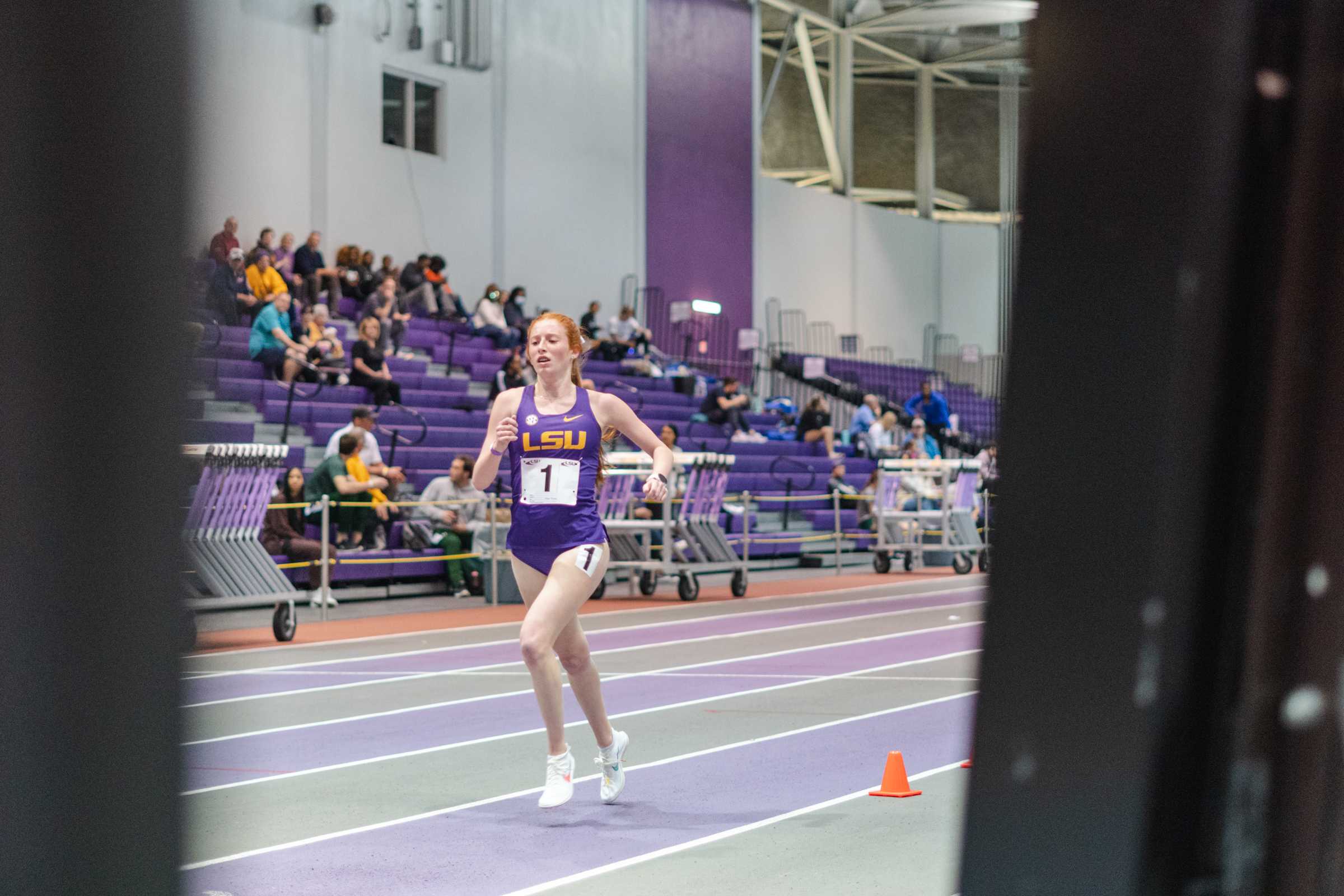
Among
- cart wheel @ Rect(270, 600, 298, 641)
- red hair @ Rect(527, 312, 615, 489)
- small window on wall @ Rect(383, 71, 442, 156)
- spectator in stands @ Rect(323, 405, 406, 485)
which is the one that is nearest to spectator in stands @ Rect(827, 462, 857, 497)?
spectator in stands @ Rect(323, 405, 406, 485)

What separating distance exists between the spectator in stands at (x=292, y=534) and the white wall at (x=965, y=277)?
91.3 feet

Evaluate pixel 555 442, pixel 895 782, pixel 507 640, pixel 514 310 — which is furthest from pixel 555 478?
pixel 514 310

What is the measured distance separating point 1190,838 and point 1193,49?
2.11 feet

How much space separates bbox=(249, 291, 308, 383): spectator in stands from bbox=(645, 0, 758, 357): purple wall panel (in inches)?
508

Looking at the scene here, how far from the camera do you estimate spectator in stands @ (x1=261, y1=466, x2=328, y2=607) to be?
1324 centimetres

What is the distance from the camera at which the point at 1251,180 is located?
1253 mm

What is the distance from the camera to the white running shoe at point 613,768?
5.93 meters

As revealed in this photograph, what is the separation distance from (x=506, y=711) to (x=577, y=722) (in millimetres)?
402

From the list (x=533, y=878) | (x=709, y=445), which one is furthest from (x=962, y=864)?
(x=709, y=445)

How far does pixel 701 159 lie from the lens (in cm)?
3038

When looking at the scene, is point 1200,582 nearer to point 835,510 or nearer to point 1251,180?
point 1251,180

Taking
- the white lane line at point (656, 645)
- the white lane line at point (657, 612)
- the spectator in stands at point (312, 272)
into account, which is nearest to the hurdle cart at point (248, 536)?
the white lane line at point (657, 612)

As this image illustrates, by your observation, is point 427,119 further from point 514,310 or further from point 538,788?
point 538,788

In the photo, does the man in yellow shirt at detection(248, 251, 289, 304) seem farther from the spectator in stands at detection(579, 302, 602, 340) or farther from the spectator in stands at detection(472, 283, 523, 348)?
the spectator in stands at detection(579, 302, 602, 340)
